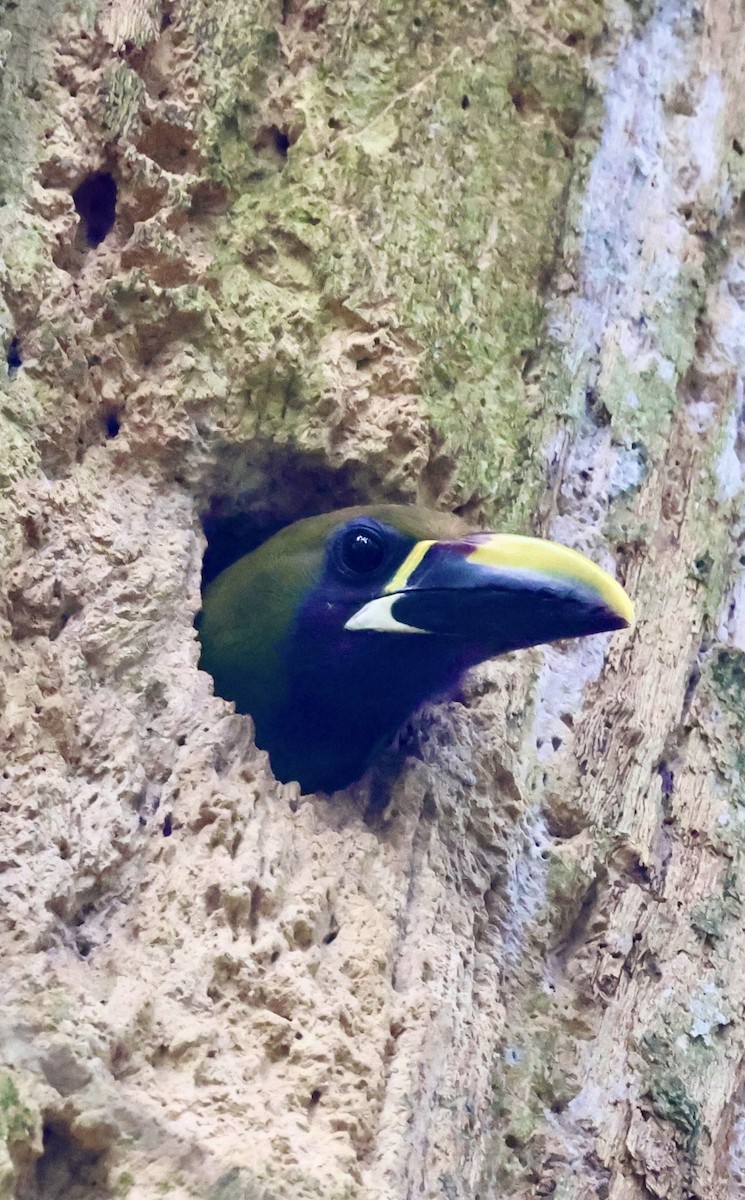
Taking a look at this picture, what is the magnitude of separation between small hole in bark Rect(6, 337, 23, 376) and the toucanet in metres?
0.67

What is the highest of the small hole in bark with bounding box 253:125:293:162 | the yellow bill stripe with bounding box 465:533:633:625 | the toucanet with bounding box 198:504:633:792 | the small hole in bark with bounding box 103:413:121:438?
the small hole in bark with bounding box 253:125:293:162

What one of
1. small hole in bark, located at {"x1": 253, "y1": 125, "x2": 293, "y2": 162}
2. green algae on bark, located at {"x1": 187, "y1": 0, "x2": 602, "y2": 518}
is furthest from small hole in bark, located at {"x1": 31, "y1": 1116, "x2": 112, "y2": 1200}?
small hole in bark, located at {"x1": 253, "y1": 125, "x2": 293, "y2": 162}

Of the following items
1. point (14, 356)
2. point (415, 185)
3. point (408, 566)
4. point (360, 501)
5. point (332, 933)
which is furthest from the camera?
point (415, 185)

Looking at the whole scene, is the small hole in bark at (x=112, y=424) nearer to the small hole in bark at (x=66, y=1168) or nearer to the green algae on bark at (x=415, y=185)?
the green algae on bark at (x=415, y=185)

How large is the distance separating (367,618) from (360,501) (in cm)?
32

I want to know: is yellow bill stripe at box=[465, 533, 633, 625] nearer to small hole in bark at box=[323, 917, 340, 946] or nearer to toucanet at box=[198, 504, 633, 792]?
toucanet at box=[198, 504, 633, 792]

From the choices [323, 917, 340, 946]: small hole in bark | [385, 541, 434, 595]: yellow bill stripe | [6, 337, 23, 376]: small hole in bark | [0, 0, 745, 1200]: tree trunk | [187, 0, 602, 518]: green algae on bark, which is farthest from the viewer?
[187, 0, 602, 518]: green algae on bark

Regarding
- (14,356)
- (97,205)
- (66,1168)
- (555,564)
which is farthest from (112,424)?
(66,1168)

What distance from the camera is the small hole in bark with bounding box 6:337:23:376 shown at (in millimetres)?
2504

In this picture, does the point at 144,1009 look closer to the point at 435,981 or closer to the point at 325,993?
the point at 325,993

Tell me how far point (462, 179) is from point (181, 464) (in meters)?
1.04

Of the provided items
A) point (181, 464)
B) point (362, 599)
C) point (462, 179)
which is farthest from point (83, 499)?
point (462, 179)

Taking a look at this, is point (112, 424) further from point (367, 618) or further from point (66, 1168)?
point (66, 1168)

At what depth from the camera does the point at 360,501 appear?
2.95 metres
